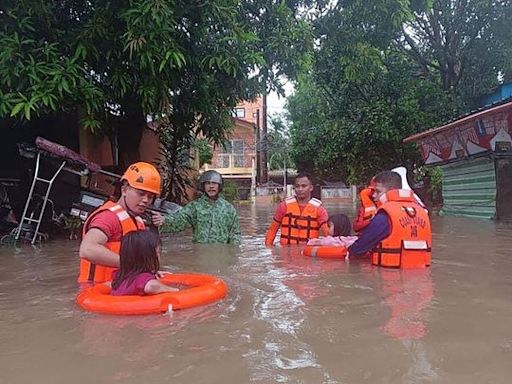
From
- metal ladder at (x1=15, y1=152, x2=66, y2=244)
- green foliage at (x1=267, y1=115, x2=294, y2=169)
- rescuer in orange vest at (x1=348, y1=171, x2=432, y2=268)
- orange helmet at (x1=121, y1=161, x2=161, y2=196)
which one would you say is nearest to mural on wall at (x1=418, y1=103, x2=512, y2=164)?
rescuer in orange vest at (x1=348, y1=171, x2=432, y2=268)

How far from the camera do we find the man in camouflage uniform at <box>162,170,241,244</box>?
6.61 meters

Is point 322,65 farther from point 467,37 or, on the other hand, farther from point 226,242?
point 226,242

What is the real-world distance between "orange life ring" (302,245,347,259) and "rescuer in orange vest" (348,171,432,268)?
0.62m

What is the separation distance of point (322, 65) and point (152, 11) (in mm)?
10286

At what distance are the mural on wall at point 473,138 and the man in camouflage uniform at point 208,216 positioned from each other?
234 inches

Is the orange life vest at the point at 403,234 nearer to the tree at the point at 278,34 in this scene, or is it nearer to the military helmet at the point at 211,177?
the military helmet at the point at 211,177

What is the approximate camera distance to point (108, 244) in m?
4.14

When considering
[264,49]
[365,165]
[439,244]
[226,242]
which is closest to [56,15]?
[264,49]

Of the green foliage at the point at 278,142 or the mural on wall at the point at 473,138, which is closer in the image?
the mural on wall at the point at 473,138

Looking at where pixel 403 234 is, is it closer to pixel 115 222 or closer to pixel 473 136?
pixel 115 222

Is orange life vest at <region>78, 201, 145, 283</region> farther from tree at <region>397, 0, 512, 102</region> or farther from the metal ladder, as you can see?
tree at <region>397, 0, 512, 102</region>

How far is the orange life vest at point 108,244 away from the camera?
4.20 meters

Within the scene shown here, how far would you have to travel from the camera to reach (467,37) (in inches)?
672

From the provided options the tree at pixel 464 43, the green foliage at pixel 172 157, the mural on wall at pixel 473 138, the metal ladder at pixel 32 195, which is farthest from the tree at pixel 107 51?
the tree at pixel 464 43
